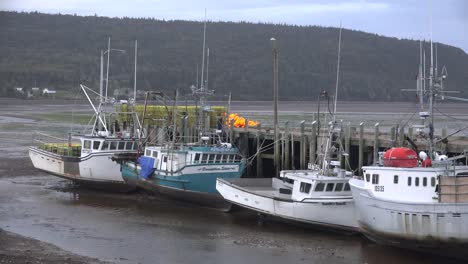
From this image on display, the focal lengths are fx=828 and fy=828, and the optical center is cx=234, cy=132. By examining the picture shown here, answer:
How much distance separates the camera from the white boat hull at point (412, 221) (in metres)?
22.2

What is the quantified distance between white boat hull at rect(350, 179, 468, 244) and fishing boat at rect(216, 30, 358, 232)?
162cm

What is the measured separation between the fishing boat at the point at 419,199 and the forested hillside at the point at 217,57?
93.1 meters

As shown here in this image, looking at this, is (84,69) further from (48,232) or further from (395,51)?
(48,232)

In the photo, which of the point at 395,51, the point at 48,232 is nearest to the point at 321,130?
the point at 48,232

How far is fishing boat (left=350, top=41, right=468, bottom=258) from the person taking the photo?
73.3 ft

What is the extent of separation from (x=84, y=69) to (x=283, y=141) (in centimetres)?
10563

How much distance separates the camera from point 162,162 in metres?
33.8

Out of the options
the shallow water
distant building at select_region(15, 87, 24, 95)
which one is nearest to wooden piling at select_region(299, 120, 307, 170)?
the shallow water

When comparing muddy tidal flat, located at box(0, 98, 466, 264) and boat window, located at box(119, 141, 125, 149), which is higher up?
boat window, located at box(119, 141, 125, 149)

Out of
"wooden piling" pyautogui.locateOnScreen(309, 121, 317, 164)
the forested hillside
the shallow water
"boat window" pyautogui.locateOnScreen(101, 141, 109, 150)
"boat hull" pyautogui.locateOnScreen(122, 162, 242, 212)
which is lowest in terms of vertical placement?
the shallow water

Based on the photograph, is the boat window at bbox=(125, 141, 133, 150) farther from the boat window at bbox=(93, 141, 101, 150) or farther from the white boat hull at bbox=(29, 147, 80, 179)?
the white boat hull at bbox=(29, 147, 80, 179)

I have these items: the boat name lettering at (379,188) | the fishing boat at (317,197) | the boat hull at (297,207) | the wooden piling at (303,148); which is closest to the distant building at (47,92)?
the wooden piling at (303,148)

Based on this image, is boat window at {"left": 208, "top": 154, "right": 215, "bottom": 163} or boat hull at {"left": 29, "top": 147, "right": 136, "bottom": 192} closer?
boat window at {"left": 208, "top": 154, "right": 215, "bottom": 163}

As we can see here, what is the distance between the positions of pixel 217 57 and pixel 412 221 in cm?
13090
